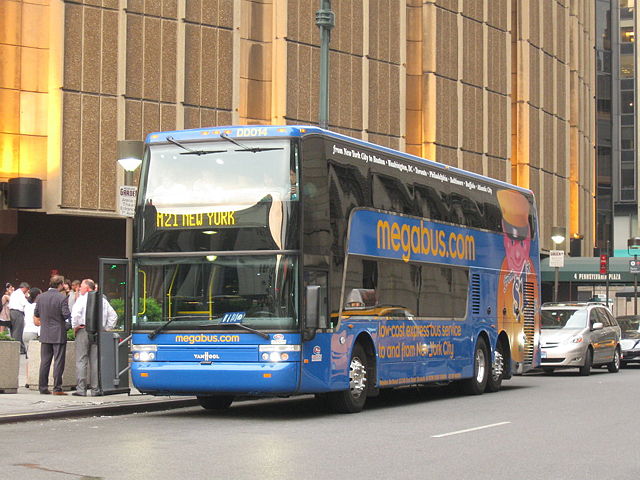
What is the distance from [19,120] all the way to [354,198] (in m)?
21.2

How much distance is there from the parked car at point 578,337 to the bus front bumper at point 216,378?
13722mm

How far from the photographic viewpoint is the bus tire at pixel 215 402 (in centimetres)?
1745

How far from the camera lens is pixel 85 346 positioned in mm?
18359

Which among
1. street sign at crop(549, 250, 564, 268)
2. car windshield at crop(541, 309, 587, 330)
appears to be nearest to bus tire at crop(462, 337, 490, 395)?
car windshield at crop(541, 309, 587, 330)

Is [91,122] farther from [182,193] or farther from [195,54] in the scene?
[182,193]

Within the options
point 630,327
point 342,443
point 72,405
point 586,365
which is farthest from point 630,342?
point 342,443

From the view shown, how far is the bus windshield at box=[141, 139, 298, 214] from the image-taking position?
1544cm

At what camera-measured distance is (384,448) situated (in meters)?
12.2

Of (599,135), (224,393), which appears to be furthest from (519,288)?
(599,135)

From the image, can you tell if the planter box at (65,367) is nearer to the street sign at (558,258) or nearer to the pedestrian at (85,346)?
the pedestrian at (85,346)

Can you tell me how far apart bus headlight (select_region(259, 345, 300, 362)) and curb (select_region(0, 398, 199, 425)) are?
105 inches

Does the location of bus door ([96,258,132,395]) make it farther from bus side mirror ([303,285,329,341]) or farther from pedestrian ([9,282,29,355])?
pedestrian ([9,282,29,355])

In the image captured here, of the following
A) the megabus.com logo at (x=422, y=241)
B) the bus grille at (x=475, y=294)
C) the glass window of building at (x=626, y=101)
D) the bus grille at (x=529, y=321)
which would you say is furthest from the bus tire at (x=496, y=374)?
the glass window of building at (x=626, y=101)

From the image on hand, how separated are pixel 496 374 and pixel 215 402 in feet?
21.4
